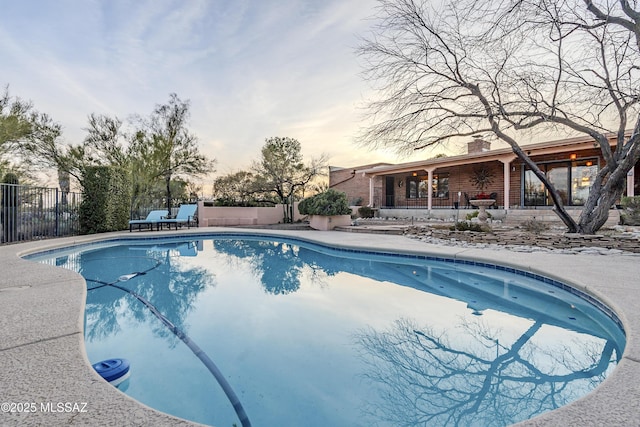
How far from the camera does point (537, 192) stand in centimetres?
1359

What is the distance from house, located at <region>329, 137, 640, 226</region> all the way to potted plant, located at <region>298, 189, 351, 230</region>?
4.74 metres

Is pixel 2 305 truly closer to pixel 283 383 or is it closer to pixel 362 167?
pixel 283 383

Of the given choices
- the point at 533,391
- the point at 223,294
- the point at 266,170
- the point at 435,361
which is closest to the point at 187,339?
the point at 223,294

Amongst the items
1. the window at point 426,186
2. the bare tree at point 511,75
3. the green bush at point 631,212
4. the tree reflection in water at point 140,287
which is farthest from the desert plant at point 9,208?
the green bush at point 631,212

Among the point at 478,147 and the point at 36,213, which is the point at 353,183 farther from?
the point at 36,213

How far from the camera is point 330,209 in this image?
12.2m

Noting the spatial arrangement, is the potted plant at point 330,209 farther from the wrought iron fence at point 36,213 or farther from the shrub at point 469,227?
the wrought iron fence at point 36,213

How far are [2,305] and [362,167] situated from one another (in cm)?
1917

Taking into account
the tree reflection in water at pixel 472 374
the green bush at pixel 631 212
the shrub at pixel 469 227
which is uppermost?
the green bush at pixel 631 212

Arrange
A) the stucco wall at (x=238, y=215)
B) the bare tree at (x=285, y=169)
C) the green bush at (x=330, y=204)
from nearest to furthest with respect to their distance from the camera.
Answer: the green bush at (x=330, y=204) < the stucco wall at (x=238, y=215) < the bare tree at (x=285, y=169)

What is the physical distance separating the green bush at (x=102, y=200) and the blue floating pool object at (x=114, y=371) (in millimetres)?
9981

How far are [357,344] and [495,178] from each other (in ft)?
46.8

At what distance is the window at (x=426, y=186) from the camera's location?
1677cm

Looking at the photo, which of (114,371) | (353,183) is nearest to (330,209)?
(353,183)
